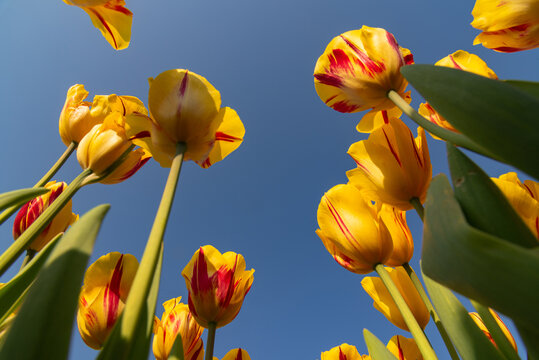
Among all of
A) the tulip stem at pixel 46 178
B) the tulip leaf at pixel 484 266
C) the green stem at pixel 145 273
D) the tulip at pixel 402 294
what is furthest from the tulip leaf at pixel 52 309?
the tulip at pixel 402 294

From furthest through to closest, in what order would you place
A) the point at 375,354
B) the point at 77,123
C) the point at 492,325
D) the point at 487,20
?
the point at 77,123, the point at 487,20, the point at 375,354, the point at 492,325

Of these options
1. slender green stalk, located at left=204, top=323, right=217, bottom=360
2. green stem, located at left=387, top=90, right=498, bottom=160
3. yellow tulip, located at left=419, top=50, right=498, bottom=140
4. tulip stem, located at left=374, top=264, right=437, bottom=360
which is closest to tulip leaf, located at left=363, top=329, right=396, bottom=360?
tulip stem, located at left=374, top=264, right=437, bottom=360

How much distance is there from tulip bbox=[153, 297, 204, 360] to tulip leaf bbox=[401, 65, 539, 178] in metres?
0.97

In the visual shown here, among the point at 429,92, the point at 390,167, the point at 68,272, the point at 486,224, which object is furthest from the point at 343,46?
the point at 68,272

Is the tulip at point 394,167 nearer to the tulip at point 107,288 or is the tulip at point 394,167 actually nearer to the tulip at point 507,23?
the tulip at point 507,23

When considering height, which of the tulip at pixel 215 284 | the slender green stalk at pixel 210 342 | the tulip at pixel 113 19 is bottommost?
the slender green stalk at pixel 210 342

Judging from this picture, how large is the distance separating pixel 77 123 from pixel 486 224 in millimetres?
1120

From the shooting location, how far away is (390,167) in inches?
31.3

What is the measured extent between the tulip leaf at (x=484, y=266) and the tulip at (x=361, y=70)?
1.89 feet

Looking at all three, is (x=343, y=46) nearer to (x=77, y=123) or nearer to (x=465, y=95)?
(x=465, y=95)

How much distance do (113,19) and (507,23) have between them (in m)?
0.94

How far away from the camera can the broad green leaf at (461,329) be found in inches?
15.6

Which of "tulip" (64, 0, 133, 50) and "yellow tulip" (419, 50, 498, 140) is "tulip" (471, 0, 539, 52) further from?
"tulip" (64, 0, 133, 50)

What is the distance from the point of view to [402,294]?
0.99 metres
